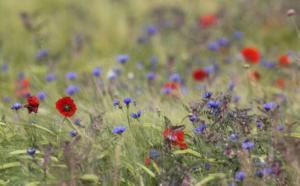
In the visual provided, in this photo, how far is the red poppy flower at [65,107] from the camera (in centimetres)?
204

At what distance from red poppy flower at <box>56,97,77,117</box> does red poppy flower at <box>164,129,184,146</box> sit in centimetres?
41

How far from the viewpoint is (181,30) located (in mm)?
5598

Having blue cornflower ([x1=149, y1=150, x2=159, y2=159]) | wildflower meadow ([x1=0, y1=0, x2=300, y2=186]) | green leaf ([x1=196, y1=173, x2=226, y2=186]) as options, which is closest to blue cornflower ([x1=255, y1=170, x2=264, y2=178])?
wildflower meadow ([x1=0, y1=0, x2=300, y2=186])

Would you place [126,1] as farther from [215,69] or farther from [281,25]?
[215,69]

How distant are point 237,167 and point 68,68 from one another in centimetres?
311

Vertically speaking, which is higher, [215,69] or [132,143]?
[215,69]

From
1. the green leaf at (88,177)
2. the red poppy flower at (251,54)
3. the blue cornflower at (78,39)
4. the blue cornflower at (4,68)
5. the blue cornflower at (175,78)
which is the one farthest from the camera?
the blue cornflower at (78,39)

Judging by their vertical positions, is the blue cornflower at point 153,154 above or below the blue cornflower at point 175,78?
below

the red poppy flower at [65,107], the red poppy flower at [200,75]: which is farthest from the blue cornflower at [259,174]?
the red poppy flower at [200,75]

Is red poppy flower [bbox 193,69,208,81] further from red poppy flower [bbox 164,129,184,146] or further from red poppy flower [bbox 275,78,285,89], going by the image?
red poppy flower [bbox 164,129,184,146]

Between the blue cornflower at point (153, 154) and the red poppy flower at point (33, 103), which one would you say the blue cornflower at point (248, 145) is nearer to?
the blue cornflower at point (153, 154)

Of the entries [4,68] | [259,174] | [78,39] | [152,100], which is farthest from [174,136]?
[78,39]

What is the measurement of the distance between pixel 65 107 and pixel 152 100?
2.71 feet

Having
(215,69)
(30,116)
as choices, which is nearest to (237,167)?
(30,116)
